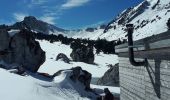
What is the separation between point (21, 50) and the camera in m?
31.3

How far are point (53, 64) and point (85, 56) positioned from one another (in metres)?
15.9

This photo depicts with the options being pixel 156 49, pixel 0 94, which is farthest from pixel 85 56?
pixel 156 49

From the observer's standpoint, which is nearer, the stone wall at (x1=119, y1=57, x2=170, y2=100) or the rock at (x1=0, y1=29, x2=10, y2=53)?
the stone wall at (x1=119, y1=57, x2=170, y2=100)

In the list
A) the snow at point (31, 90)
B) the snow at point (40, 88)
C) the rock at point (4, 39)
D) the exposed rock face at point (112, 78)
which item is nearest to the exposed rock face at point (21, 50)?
the rock at point (4, 39)

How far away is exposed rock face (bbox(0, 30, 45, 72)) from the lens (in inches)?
1193

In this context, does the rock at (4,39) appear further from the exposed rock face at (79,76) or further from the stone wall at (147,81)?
the stone wall at (147,81)

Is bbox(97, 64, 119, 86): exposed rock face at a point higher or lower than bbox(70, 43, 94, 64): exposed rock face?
lower

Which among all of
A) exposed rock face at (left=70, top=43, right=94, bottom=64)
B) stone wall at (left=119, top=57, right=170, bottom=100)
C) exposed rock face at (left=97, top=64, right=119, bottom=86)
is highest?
exposed rock face at (left=70, top=43, right=94, bottom=64)

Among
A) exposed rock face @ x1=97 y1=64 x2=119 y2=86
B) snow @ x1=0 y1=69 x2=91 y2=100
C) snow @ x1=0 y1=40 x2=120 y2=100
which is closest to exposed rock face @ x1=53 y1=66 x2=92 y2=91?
snow @ x1=0 y1=40 x2=120 y2=100

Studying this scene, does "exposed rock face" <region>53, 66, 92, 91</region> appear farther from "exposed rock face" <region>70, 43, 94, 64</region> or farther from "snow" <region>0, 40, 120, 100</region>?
"exposed rock face" <region>70, 43, 94, 64</region>

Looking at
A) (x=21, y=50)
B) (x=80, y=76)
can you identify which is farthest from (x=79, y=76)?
(x=21, y=50)

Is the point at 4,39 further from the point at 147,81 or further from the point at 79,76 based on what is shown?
the point at 147,81

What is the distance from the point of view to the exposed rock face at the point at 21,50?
3031 centimetres

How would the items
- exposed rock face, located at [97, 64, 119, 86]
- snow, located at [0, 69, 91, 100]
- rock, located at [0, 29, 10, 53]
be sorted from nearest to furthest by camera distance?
snow, located at [0, 69, 91, 100], rock, located at [0, 29, 10, 53], exposed rock face, located at [97, 64, 119, 86]
